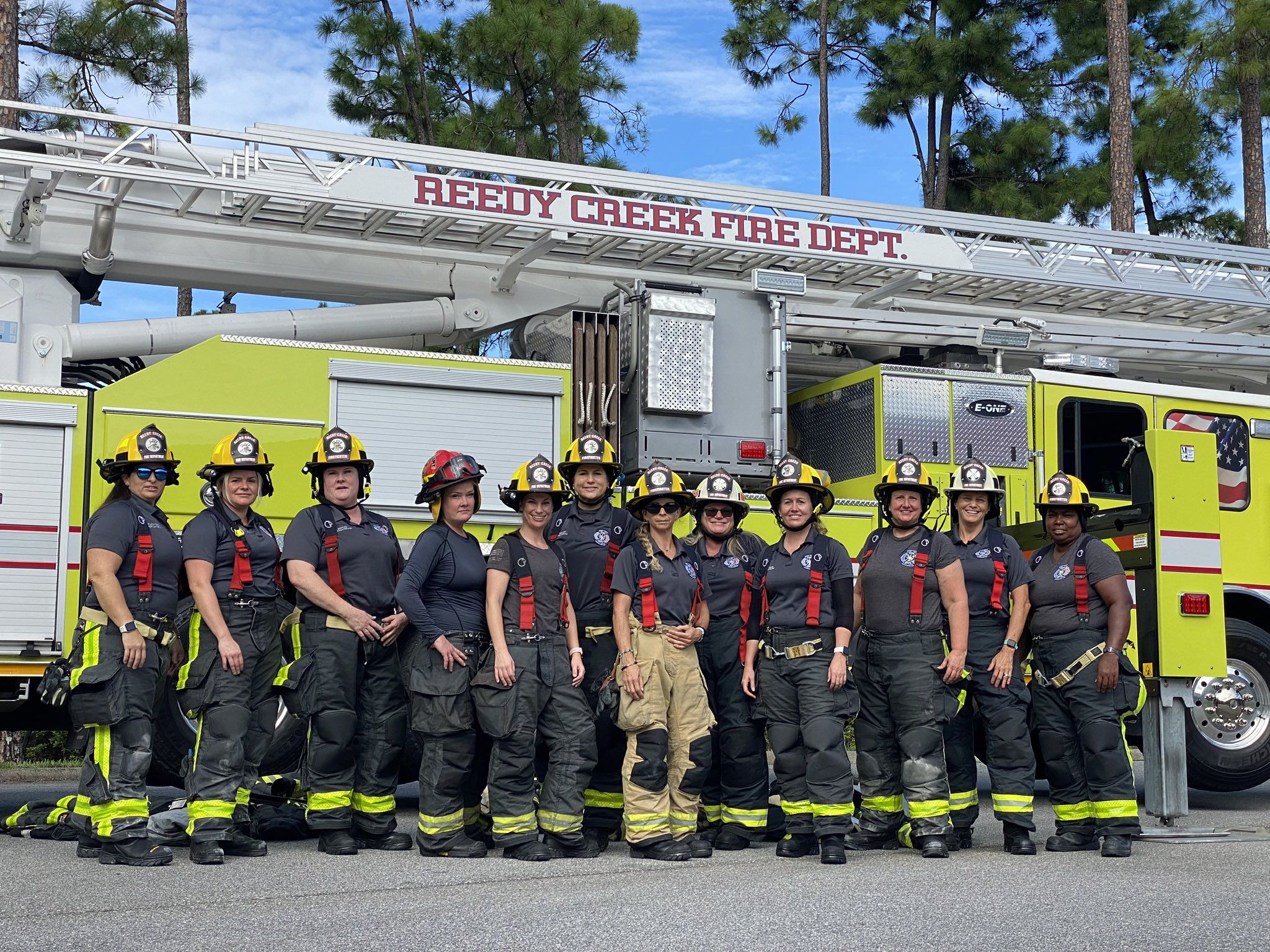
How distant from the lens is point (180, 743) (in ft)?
25.3

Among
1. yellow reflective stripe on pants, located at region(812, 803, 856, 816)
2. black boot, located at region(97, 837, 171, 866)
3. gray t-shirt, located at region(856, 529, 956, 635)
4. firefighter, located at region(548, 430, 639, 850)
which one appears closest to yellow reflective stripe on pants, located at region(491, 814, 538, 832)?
firefighter, located at region(548, 430, 639, 850)

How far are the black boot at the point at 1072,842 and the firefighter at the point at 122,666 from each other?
4077 millimetres

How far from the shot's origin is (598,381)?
8.77 m

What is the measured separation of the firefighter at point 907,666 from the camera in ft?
22.1

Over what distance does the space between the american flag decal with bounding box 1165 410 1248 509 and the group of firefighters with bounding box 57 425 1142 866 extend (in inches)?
112

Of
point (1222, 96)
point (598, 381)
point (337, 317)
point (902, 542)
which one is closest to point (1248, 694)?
point (902, 542)

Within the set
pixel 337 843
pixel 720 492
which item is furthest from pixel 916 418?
pixel 337 843

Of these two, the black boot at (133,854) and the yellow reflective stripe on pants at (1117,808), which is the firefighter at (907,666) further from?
the black boot at (133,854)

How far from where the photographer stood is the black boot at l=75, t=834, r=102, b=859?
21.0 ft

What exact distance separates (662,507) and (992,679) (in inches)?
71.3

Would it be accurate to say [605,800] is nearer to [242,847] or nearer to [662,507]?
[662,507]

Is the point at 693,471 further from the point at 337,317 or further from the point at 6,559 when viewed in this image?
the point at 6,559

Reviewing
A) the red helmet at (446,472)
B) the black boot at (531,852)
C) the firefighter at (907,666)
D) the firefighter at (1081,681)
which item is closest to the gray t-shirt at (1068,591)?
the firefighter at (1081,681)

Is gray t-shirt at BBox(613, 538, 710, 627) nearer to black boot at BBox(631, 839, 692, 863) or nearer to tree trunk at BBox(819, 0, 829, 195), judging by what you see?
black boot at BBox(631, 839, 692, 863)
